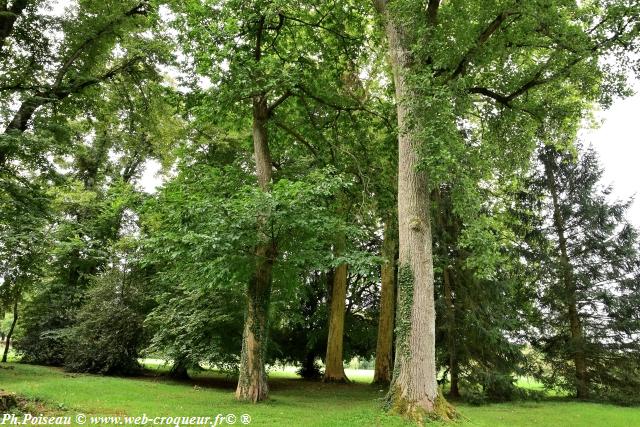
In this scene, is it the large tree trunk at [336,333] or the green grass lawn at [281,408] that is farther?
the large tree trunk at [336,333]

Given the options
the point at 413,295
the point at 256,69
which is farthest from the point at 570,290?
the point at 256,69

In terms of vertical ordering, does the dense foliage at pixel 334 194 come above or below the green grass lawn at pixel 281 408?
above

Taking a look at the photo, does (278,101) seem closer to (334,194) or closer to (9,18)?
(334,194)

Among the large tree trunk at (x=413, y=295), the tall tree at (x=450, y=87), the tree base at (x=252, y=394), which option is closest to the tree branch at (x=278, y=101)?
the tall tree at (x=450, y=87)

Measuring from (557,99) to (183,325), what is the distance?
13239 mm

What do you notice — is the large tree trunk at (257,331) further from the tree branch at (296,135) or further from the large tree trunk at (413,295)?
the large tree trunk at (413,295)

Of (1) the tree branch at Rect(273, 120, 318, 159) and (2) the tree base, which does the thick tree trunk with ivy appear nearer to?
(1) the tree branch at Rect(273, 120, 318, 159)

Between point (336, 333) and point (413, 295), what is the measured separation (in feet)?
32.8

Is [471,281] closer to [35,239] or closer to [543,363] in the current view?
[543,363]

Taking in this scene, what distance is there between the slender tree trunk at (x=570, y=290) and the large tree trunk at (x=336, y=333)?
8.37 meters

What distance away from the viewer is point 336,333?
18.6 m

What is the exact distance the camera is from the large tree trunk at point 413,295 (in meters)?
8.69

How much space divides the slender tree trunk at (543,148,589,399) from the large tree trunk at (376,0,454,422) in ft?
30.1

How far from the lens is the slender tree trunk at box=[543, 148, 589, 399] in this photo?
50.4 ft
